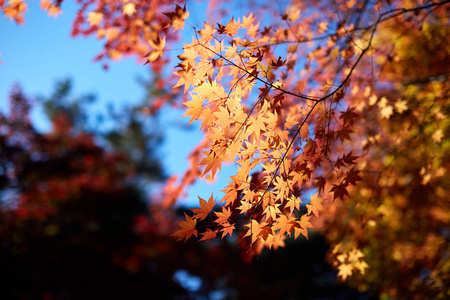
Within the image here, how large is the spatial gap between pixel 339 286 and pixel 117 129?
18.5m

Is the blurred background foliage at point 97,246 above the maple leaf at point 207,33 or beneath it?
above

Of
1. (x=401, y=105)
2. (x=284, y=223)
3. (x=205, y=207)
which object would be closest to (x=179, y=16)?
(x=205, y=207)

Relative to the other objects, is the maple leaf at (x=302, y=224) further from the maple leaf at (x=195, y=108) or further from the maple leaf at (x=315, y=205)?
the maple leaf at (x=195, y=108)

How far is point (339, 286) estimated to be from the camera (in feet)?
38.7

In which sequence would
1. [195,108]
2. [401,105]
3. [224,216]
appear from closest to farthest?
[195,108] → [224,216] → [401,105]

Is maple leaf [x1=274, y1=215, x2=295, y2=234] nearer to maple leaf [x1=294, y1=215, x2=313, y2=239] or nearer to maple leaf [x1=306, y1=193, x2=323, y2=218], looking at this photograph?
maple leaf [x1=294, y1=215, x2=313, y2=239]

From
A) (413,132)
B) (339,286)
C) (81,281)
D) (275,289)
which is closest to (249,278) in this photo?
(275,289)

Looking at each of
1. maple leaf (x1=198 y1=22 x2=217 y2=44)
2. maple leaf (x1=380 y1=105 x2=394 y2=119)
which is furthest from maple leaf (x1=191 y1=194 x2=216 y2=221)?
maple leaf (x1=380 y1=105 x2=394 y2=119)

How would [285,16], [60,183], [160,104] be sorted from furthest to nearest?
[60,183] → [160,104] → [285,16]

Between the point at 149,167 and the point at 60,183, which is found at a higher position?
the point at 149,167

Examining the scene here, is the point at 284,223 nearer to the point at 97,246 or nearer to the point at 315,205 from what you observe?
the point at 315,205

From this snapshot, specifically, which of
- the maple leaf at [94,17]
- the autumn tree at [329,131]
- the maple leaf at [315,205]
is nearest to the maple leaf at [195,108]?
the autumn tree at [329,131]

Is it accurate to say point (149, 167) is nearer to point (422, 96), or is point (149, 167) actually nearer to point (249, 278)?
point (249, 278)

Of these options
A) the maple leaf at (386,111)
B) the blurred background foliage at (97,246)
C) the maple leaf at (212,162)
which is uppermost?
the blurred background foliage at (97,246)
